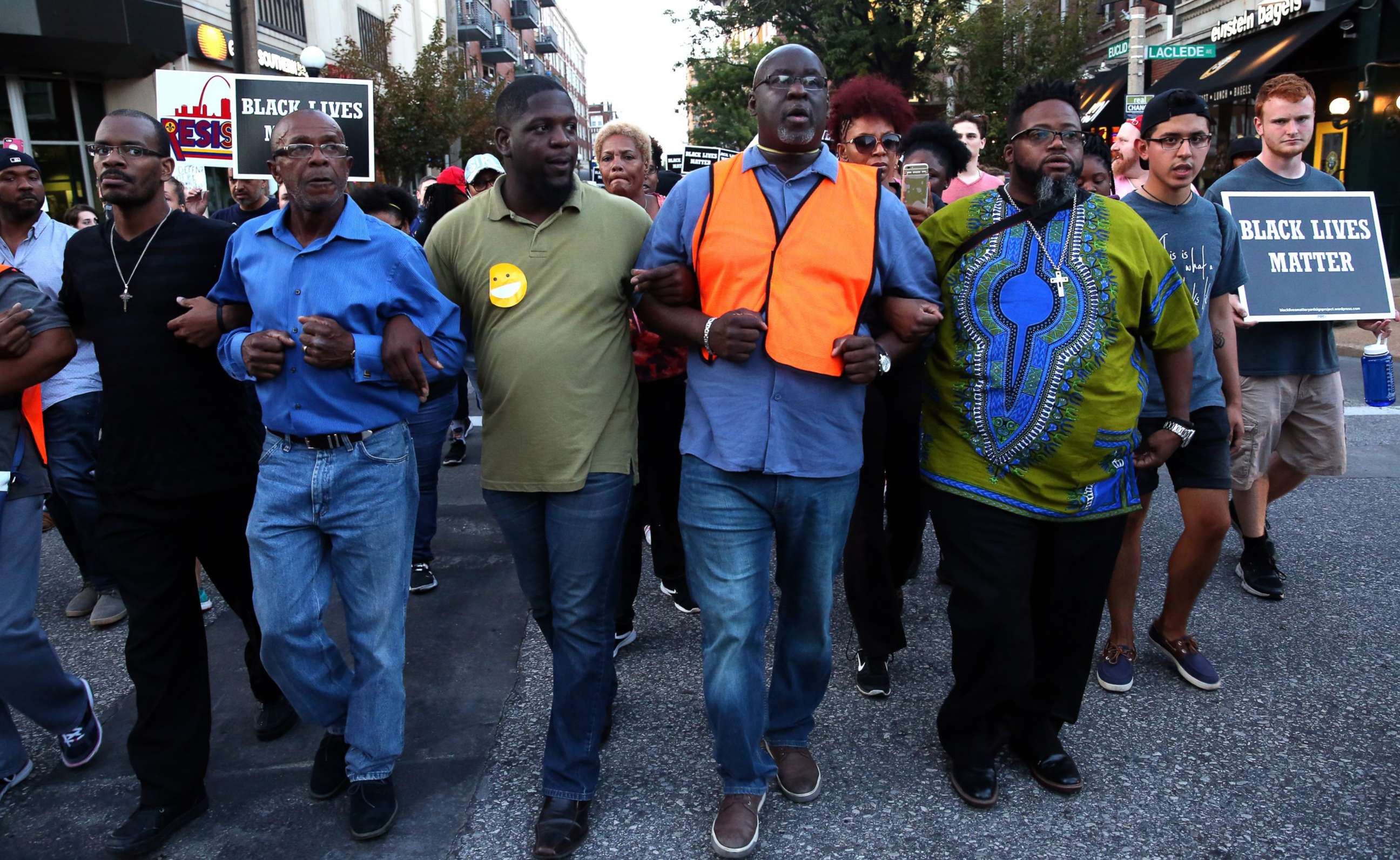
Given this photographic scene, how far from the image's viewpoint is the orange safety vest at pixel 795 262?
2674 millimetres

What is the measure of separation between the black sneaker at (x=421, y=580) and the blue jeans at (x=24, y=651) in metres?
1.77

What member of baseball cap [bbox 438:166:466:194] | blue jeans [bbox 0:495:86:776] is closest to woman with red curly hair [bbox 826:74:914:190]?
blue jeans [bbox 0:495:86:776]

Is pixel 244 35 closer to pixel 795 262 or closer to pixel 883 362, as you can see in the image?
pixel 795 262

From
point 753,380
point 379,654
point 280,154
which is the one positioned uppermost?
point 280,154

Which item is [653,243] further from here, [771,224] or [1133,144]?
[1133,144]

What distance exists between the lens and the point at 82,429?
437 centimetres

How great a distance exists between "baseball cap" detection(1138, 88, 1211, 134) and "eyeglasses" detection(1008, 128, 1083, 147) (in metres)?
0.94

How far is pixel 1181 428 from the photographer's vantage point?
3211 mm

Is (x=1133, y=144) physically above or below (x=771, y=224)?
above

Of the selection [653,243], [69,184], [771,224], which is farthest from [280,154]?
[69,184]

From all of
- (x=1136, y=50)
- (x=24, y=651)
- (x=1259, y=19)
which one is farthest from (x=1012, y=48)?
(x=24, y=651)

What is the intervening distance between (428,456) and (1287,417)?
4.05 m

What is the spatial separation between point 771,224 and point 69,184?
56.6ft

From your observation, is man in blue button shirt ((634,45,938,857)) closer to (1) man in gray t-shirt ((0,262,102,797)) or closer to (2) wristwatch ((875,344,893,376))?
(2) wristwatch ((875,344,893,376))
